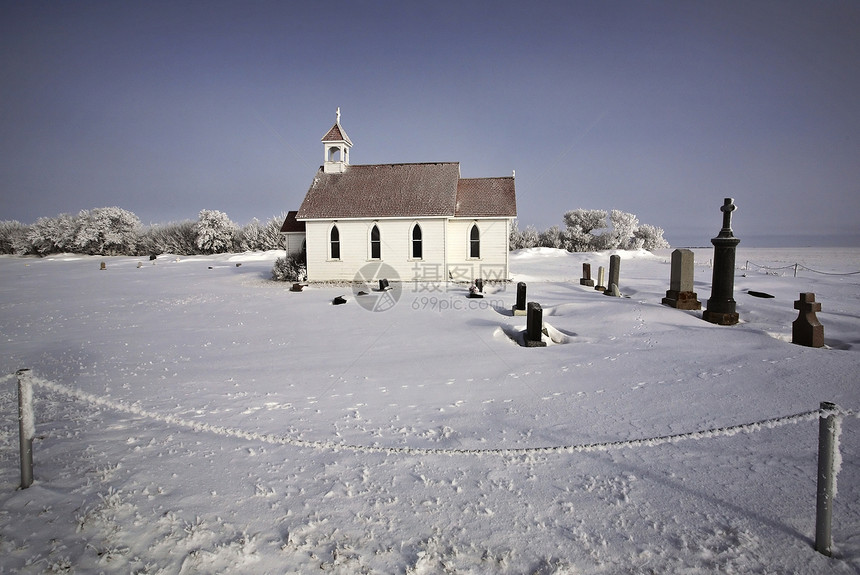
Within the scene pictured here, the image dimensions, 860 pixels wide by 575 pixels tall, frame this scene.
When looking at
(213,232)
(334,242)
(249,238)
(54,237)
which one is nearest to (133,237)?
(54,237)

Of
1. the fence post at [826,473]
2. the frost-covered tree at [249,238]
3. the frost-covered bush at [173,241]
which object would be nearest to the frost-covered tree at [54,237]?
the frost-covered bush at [173,241]

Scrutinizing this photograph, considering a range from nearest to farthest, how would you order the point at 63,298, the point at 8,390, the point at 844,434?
the point at 844,434 → the point at 8,390 → the point at 63,298

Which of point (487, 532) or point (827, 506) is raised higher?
point (827, 506)

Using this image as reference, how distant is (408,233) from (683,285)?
13.4 meters

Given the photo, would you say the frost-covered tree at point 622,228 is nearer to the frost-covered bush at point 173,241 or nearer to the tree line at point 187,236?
the tree line at point 187,236

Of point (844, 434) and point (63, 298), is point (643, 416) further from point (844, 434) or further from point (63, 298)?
point (63, 298)

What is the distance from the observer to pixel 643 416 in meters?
5.50

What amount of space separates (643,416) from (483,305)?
9510 mm

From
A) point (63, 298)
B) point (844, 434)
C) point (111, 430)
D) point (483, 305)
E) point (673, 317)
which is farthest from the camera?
point (63, 298)

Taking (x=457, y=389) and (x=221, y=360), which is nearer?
(x=457, y=389)

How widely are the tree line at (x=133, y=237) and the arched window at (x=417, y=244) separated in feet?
117

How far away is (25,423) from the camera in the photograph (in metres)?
3.88

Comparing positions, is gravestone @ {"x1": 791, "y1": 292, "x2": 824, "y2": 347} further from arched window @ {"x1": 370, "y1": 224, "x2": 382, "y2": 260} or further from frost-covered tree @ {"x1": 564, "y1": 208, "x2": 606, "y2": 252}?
frost-covered tree @ {"x1": 564, "y1": 208, "x2": 606, "y2": 252}

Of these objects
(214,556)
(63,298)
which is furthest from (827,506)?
(63,298)
